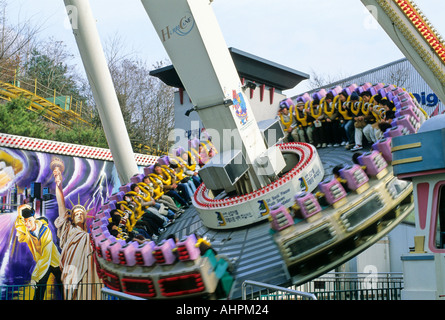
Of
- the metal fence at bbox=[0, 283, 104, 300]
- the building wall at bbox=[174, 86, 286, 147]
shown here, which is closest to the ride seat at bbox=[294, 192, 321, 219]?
the metal fence at bbox=[0, 283, 104, 300]

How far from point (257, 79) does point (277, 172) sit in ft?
35.3

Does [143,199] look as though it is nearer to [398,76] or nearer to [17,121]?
[17,121]

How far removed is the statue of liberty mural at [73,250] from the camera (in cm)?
1533

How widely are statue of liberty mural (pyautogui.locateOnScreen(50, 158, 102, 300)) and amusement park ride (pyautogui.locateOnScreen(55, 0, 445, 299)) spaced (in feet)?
17.1

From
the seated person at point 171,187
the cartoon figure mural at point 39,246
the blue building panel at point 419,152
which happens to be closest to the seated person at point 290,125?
the seated person at point 171,187

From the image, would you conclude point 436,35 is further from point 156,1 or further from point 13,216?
point 13,216

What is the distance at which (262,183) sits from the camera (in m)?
9.86

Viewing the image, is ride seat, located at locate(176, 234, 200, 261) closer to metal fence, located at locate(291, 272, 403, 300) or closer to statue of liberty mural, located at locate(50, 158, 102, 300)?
metal fence, located at locate(291, 272, 403, 300)

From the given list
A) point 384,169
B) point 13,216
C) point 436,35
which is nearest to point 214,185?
point 384,169

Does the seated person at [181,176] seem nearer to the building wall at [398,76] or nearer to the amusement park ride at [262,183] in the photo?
the amusement park ride at [262,183]

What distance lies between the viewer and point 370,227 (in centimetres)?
870

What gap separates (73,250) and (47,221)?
4.01 ft

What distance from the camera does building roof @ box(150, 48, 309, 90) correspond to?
63.9 ft

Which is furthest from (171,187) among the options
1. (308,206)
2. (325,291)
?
(308,206)
